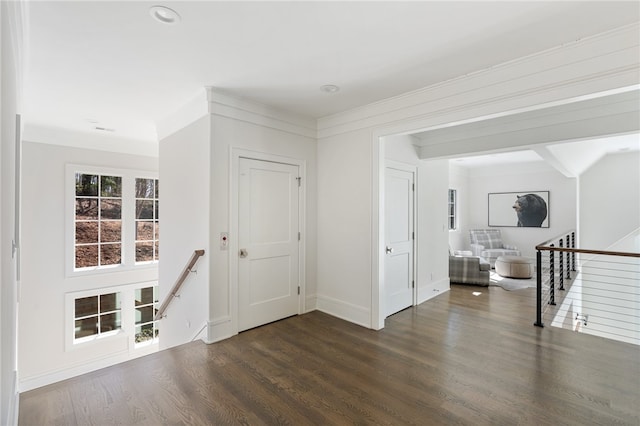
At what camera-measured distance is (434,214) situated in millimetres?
5094

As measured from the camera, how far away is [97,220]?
5266 millimetres

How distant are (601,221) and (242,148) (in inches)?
311

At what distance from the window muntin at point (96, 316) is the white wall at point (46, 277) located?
17cm

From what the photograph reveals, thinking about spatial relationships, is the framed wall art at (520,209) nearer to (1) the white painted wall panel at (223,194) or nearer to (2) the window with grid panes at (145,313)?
(1) the white painted wall panel at (223,194)

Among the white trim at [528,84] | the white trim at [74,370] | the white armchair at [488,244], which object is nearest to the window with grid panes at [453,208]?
the white armchair at [488,244]

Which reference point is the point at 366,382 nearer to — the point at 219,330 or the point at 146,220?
the point at 219,330

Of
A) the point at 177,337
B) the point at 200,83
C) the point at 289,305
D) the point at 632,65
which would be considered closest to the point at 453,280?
the point at 289,305

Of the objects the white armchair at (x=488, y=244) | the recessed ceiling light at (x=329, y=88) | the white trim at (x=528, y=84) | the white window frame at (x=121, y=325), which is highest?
the recessed ceiling light at (x=329, y=88)

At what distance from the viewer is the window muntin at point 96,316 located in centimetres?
504

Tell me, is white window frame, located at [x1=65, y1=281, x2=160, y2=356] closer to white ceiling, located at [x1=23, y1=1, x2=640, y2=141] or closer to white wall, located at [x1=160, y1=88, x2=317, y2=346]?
white wall, located at [x1=160, y1=88, x2=317, y2=346]

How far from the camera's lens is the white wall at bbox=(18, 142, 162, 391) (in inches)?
179

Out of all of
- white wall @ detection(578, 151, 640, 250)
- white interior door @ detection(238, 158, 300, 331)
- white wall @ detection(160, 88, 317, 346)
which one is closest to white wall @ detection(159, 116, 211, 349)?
white wall @ detection(160, 88, 317, 346)

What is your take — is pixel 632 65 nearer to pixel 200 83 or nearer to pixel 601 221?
pixel 200 83

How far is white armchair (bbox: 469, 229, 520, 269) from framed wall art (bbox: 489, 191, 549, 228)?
442 mm
